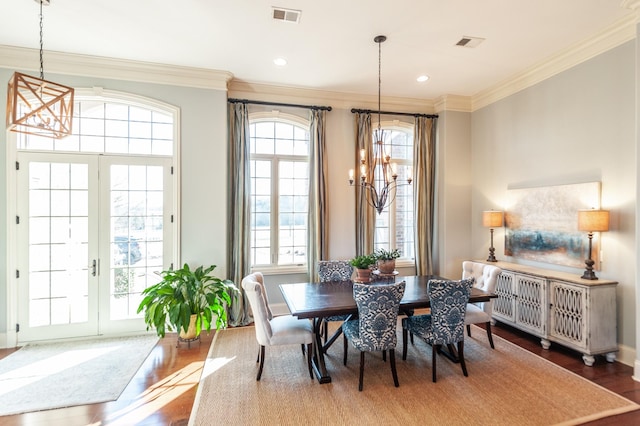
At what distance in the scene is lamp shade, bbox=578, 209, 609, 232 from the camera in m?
3.22

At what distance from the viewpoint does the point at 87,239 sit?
3924 millimetres

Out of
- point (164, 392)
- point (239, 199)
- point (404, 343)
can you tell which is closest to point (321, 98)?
point (239, 199)

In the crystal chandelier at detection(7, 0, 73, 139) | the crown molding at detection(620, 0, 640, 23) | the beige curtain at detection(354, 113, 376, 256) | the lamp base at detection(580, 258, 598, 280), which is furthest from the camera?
the beige curtain at detection(354, 113, 376, 256)

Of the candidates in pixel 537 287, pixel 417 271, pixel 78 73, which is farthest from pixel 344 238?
pixel 78 73

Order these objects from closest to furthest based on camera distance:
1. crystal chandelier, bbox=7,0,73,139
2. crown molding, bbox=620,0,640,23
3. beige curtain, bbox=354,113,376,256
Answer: crystal chandelier, bbox=7,0,73,139 → crown molding, bbox=620,0,640,23 → beige curtain, bbox=354,113,376,256

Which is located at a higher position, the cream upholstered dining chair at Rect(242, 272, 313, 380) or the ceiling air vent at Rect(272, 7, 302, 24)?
the ceiling air vent at Rect(272, 7, 302, 24)

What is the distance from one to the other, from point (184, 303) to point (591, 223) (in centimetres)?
449

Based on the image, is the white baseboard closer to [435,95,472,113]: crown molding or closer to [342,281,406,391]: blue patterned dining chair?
[342,281,406,391]: blue patterned dining chair

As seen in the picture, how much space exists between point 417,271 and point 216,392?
3640mm

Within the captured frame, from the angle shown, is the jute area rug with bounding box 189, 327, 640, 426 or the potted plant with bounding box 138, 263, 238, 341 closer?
the jute area rug with bounding box 189, 327, 640, 426

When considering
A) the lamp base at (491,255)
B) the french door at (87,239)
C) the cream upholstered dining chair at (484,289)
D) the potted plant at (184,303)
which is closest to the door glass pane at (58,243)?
the french door at (87,239)

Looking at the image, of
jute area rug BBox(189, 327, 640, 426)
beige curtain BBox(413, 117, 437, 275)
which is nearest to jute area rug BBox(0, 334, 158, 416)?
jute area rug BBox(189, 327, 640, 426)

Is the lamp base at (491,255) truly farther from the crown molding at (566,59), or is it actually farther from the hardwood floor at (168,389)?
the crown molding at (566,59)

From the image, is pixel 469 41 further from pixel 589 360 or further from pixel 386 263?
pixel 589 360
